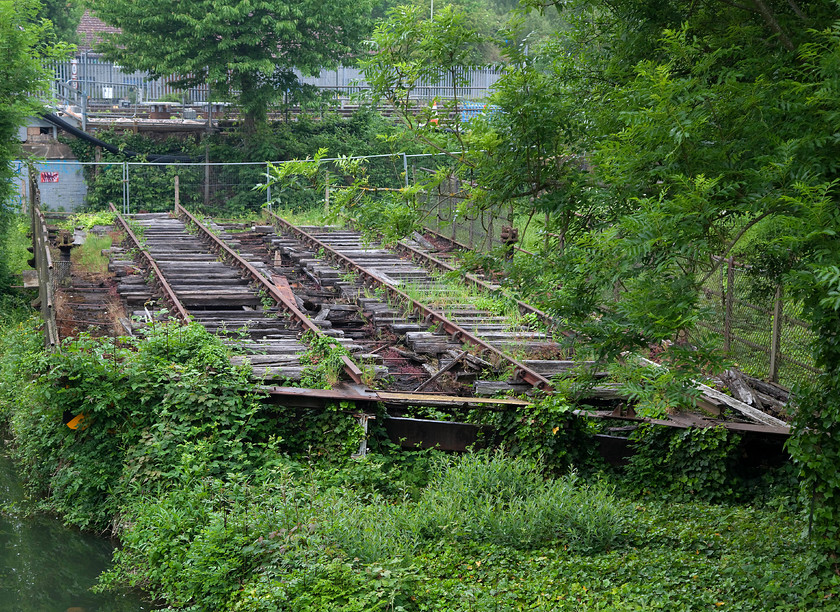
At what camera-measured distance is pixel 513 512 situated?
8.02 meters

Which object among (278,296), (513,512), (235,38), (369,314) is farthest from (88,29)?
(513,512)

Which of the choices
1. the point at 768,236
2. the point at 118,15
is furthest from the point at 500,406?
the point at 118,15

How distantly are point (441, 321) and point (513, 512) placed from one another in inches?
217

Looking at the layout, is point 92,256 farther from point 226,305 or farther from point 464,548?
point 464,548

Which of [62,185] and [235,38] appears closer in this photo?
[235,38]

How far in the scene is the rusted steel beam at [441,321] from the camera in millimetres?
10695

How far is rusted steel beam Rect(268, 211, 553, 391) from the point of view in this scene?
1070 cm

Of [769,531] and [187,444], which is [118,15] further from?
[769,531]

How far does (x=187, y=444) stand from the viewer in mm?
8977

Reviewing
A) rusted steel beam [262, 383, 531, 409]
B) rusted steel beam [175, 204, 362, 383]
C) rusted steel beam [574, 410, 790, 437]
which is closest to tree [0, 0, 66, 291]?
rusted steel beam [175, 204, 362, 383]

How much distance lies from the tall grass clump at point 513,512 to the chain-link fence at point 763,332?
11.4ft

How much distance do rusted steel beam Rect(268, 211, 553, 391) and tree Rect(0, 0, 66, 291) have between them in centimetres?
685

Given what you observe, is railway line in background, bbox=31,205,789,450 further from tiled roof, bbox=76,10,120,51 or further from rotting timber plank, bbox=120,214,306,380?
tiled roof, bbox=76,10,120,51

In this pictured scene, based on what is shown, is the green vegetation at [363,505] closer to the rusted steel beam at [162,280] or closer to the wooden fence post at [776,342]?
the rusted steel beam at [162,280]
